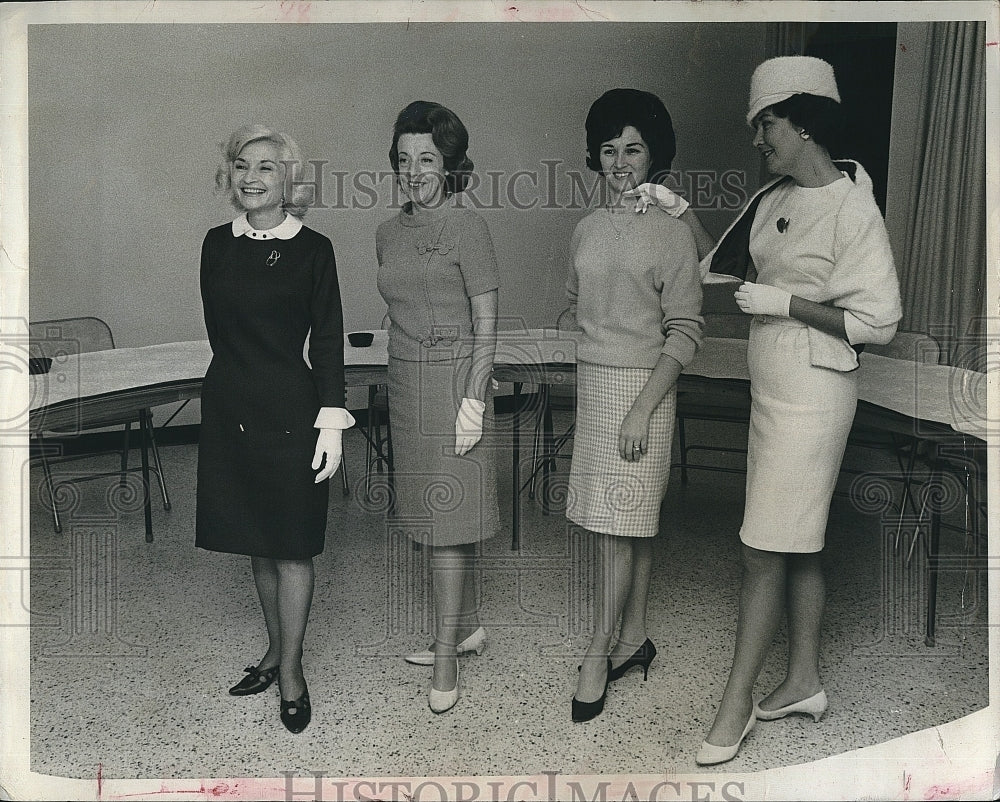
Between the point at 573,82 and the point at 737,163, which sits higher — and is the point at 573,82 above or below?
above

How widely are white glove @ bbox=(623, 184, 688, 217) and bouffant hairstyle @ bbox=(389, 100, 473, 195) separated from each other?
1.51 ft

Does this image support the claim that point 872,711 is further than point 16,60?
Yes

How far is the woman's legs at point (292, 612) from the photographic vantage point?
279 cm

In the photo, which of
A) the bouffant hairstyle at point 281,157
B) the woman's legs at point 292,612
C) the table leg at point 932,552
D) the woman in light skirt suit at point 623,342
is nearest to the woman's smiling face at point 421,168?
the bouffant hairstyle at point 281,157

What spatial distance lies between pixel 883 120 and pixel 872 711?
174 cm

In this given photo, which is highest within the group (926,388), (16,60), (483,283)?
(16,60)

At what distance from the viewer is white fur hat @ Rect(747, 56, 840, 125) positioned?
8.49ft

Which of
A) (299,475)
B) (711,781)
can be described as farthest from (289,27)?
(711,781)

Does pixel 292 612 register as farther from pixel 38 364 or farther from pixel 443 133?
pixel 443 133

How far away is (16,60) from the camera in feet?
8.80

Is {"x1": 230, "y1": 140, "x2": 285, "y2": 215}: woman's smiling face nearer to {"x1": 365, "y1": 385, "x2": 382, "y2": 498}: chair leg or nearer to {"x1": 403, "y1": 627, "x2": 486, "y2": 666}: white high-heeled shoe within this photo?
{"x1": 365, "y1": 385, "x2": 382, "y2": 498}: chair leg

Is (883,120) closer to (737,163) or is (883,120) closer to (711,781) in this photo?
(737,163)

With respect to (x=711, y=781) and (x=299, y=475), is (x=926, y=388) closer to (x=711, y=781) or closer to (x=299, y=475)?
(x=711, y=781)

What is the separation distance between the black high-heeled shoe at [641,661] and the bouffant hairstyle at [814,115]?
1.51m
